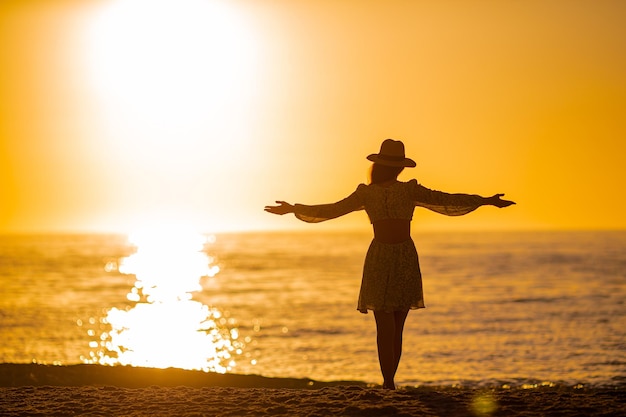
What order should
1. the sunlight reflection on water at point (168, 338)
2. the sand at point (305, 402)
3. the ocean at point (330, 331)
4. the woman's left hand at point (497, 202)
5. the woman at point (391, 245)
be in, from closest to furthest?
the sand at point (305, 402) < the woman at point (391, 245) < the woman's left hand at point (497, 202) < the ocean at point (330, 331) < the sunlight reflection on water at point (168, 338)

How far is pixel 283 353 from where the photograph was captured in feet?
87.6

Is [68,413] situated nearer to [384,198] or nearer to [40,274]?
[384,198]

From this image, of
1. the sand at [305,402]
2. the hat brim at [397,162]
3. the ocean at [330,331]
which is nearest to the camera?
the sand at [305,402]

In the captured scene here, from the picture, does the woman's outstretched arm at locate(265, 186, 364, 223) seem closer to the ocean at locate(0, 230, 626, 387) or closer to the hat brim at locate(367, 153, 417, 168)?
the hat brim at locate(367, 153, 417, 168)

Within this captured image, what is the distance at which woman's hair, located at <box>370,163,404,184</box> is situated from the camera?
8.92 meters

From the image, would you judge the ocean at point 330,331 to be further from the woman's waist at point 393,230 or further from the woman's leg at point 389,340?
the woman's waist at point 393,230

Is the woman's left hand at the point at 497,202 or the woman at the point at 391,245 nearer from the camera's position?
the woman at the point at 391,245

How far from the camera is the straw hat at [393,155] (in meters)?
8.80

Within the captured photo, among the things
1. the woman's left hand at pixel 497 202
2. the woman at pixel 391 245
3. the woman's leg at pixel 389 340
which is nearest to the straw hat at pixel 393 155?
the woman at pixel 391 245

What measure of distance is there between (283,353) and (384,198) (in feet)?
60.3

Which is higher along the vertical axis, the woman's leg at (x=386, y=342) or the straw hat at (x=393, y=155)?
the straw hat at (x=393, y=155)

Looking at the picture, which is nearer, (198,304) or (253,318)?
(253,318)

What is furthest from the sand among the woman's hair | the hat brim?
the hat brim

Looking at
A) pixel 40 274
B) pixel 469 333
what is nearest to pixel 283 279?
pixel 40 274
